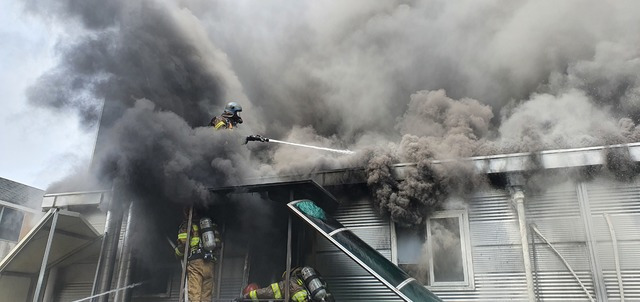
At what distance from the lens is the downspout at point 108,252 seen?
800 cm

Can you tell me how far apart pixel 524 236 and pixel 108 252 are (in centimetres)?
720

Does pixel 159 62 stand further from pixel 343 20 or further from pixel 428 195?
pixel 343 20

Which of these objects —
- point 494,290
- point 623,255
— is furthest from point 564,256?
point 494,290

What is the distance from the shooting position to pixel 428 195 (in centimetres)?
695

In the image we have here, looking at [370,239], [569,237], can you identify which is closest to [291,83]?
[370,239]

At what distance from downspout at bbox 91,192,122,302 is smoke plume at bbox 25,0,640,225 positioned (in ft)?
2.79

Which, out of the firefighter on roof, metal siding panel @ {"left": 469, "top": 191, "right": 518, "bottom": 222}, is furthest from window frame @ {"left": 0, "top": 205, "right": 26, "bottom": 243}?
metal siding panel @ {"left": 469, "top": 191, "right": 518, "bottom": 222}

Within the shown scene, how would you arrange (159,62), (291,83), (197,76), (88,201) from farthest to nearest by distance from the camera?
(291,83), (197,76), (159,62), (88,201)

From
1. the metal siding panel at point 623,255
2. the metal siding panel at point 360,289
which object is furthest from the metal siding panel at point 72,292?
the metal siding panel at point 623,255

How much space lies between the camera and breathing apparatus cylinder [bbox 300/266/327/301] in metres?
6.34

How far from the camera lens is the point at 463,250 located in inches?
267

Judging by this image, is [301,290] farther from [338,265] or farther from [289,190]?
[289,190]

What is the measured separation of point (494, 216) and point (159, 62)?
7.39 meters

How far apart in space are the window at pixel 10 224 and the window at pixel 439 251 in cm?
1651
